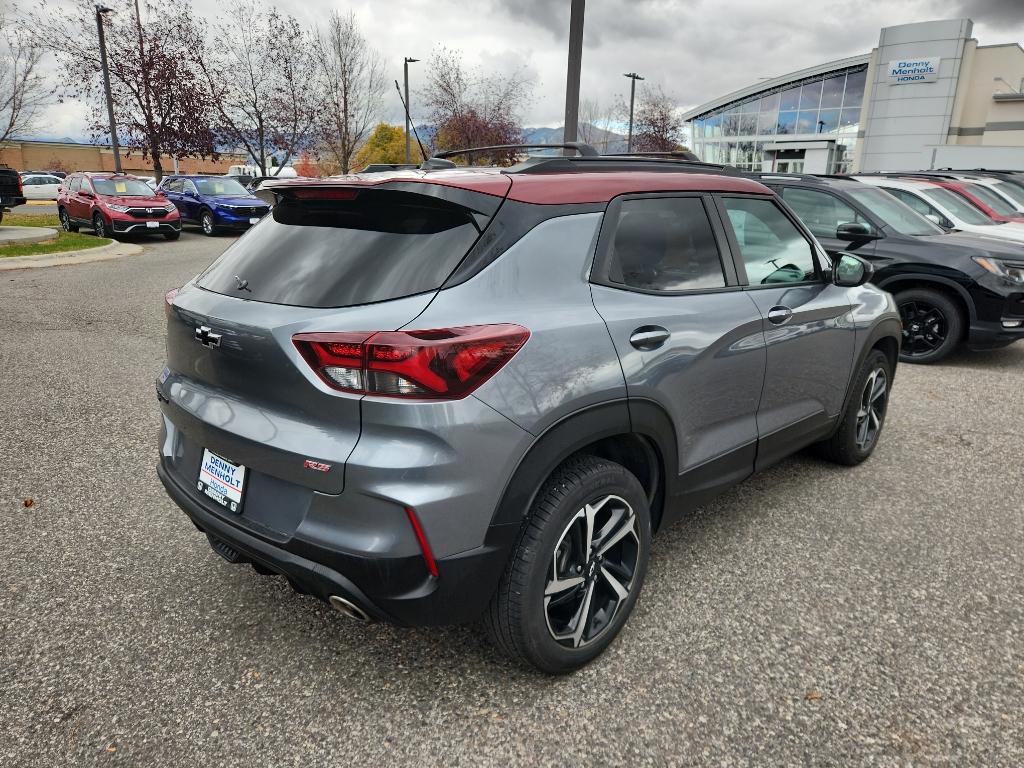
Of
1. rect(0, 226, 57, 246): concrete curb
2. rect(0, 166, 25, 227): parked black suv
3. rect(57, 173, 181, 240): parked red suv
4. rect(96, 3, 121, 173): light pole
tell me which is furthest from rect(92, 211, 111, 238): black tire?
rect(96, 3, 121, 173): light pole

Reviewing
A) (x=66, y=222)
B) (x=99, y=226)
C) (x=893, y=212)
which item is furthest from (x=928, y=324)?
(x=66, y=222)

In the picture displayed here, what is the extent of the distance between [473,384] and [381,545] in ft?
1.69

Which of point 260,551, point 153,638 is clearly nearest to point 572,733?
point 260,551

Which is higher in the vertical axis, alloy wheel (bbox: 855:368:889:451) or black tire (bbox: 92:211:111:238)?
alloy wheel (bbox: 855:368:889:451)

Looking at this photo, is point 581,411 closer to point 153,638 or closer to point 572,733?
point 572,733

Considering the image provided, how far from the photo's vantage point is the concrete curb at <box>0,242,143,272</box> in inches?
492

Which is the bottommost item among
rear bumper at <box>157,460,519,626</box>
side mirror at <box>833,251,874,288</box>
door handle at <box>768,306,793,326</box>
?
rear bumper at <box>157,460,519,626</box>

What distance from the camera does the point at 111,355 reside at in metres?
6.72

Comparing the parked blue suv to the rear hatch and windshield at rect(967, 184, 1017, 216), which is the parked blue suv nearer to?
windshield at rect(967, 184, 1017, 216)

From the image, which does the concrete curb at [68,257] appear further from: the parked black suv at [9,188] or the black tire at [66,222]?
the black tire at [66,222]

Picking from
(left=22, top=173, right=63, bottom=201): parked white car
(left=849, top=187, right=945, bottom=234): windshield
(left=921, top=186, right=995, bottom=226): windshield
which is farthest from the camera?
(left=22, top=173, right=63, bottom=201): parked white car

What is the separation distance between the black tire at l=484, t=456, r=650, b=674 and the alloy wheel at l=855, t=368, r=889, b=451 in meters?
2.30

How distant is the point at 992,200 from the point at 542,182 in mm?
13035

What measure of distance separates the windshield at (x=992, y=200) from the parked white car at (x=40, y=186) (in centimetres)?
4269
